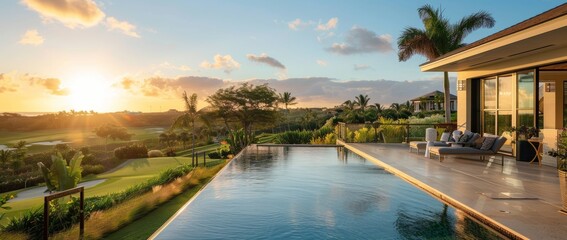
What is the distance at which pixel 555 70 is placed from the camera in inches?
543

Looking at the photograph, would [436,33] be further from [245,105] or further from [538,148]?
[245,105]

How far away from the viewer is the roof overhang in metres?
7.93

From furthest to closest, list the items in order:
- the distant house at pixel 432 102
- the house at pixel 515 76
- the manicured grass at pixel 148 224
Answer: the distant house at pixel 432 102 < the house at pixel 515 76 < the manicured grass at pixel 148 224

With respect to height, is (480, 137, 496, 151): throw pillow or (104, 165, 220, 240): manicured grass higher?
(480, 137, 496, 151): throw pillow

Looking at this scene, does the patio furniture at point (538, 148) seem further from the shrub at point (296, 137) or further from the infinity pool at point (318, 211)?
the shrub at point (296, 137)

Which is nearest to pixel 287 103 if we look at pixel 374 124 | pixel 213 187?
pixel 374 124

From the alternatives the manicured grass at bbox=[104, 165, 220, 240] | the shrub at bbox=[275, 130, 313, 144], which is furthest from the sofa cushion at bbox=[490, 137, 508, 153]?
the shrub at bbox=[275, 130, 313, 144]

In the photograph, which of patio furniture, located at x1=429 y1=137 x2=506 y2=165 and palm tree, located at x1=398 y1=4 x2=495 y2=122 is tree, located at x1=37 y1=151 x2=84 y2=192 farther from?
palm tree, located at x1=398 y1=4 x2=495 y2=122

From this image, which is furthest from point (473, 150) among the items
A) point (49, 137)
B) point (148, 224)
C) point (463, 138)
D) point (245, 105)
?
point (49, 137)

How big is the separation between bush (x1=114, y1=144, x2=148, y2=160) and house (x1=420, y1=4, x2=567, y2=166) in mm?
51769

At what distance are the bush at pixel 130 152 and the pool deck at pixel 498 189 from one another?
5273cm

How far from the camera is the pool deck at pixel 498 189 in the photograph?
5066mm

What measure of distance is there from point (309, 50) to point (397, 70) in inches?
307

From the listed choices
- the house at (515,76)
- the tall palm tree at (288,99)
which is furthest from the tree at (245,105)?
the house at (515,76)
